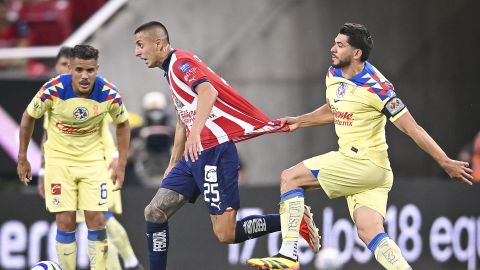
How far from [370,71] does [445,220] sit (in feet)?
17.1

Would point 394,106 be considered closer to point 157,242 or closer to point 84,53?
point 157,242

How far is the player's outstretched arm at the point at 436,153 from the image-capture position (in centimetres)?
881

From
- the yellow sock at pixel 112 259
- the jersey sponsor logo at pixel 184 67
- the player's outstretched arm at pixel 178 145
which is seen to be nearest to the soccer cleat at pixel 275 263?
the player's outstretched arm at pixel 178 145

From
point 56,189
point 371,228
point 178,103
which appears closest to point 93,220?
point 56,189

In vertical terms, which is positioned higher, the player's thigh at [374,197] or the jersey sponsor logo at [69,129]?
the jersey sponsor logo at [69,129]

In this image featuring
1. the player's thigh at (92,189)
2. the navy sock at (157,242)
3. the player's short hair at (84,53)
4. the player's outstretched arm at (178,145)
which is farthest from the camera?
the player's thigh at (92,189)

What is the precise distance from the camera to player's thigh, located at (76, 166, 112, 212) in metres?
10.5

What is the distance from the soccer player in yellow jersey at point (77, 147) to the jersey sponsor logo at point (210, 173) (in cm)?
136

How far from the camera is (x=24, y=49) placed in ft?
50.3

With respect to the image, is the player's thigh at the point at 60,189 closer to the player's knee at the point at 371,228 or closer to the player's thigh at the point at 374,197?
the player's thigh at the point at 374,197

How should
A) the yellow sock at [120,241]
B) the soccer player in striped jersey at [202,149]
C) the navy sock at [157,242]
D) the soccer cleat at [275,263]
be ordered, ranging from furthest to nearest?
1. the yellow sock at [120,241]
2. the navy sock at [157,242]
3. the soccer player in striped jersey at [202,149]
4. the soccer cleat at [275,263]

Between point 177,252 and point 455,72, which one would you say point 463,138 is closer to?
point 455,72

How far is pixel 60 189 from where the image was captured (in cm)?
1042

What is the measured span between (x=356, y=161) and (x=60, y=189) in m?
2.80
